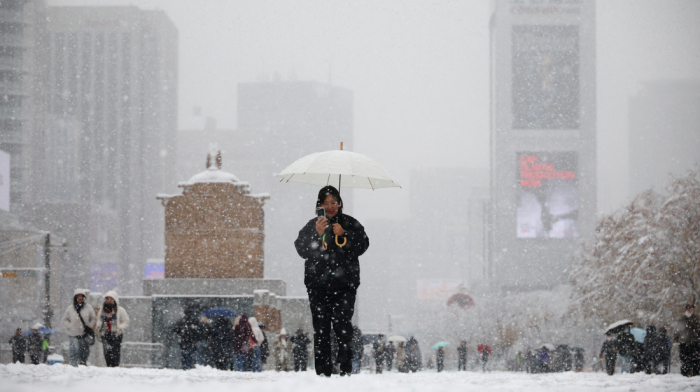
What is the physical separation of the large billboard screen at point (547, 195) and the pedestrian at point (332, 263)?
3770 inches

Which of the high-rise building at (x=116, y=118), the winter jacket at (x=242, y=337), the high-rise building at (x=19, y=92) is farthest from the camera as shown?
the high-rise building at (x=116, y=118)

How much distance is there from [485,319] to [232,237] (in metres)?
38.6

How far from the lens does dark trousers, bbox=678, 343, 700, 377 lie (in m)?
12.1

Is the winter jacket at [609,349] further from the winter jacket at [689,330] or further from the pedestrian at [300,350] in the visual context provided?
the pedestrian at [300,350]

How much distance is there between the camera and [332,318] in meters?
6.81

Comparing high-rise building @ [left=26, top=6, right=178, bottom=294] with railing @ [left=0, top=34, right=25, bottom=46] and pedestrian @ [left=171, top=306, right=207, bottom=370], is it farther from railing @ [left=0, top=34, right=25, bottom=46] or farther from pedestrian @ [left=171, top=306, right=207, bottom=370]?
pedestrian @ [left=171, top=306, right=207, bottom=370]

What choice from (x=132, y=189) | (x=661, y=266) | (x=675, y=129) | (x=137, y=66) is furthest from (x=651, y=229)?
(x=675, y=129)

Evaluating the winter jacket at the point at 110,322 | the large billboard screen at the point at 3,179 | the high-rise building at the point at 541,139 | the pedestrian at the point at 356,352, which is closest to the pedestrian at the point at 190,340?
the winter jacket at the point at 110,322

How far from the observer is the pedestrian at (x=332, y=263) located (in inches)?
264

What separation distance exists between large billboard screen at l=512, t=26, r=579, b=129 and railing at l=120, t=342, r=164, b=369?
84.7m

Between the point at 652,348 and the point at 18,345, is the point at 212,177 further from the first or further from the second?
the point at 652,348

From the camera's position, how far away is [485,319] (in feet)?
203

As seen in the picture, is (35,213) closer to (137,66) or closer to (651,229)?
(137,66)

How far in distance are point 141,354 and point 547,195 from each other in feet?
273
